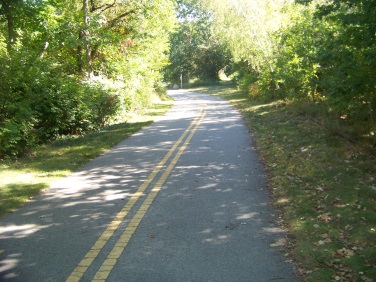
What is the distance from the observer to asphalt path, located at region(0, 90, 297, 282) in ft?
14.6

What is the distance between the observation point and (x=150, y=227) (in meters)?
5.70

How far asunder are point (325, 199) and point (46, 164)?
7.01 m

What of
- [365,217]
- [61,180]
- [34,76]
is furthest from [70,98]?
[365,217]

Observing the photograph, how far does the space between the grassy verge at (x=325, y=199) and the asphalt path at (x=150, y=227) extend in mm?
332

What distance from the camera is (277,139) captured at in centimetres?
1258

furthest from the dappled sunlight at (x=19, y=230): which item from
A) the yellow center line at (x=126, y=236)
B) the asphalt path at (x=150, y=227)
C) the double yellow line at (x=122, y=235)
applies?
the yellow center line at (x=126, y=236)

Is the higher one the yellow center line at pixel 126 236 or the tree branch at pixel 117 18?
the tree branch at pixel 117 18

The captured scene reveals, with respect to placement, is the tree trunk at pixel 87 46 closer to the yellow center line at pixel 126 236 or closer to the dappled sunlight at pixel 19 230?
the yellow center line at pixel 126 236

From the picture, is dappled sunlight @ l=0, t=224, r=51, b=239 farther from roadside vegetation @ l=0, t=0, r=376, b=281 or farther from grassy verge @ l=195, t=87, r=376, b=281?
grassy verge @ l=195, t=87, r=376, b=281

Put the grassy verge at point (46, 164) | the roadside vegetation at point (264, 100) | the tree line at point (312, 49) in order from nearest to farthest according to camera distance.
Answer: the roadside vegetation at point (264, 100) → the grassy verge at point (46, 164) → the tree line at point (312, 49)

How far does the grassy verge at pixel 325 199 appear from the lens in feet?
15.0

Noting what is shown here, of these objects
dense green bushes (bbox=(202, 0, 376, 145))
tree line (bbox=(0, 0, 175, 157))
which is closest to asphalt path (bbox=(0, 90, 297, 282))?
dense green bushes (bbox=(202, 0, 376, 145))

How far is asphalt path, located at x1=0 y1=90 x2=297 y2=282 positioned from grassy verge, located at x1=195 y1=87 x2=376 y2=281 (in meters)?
0.33

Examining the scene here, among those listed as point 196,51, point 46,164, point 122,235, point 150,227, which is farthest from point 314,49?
point 196,51
